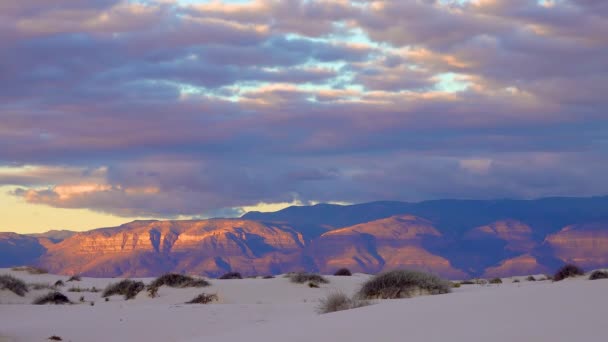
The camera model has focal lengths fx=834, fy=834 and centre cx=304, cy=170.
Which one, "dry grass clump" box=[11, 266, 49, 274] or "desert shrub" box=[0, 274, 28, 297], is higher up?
"desert shrub" box=[0, 274, 28, 297]

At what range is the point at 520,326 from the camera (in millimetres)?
8844

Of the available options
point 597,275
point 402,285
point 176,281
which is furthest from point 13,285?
point 597,275

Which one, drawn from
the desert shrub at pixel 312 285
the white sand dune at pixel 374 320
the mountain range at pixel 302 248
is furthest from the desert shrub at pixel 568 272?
the mountain range at pixel 302 248

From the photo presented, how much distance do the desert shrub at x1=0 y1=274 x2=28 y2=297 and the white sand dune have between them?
20.5 ft

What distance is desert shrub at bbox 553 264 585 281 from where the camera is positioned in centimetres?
2877

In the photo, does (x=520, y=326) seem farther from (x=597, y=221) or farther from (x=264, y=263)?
(x=597, y=221)

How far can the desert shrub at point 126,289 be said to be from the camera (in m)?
26.8

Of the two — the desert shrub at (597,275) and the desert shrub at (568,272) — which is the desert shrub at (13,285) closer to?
the desert shrub at (568,272)

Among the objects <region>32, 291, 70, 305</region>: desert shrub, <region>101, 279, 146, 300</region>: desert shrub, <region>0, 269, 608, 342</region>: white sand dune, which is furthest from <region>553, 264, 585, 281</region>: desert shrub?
<region>32, 291, 70, 305</region>: desert shrub

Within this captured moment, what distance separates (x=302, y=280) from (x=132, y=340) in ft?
45.6

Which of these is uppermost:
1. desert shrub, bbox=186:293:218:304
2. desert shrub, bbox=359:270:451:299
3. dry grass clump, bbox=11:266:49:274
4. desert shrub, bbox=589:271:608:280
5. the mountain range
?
desert shrub, bbox=359:270:451:299

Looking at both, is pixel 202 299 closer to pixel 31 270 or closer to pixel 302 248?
pixel 31 270

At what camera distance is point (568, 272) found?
95.1 feet

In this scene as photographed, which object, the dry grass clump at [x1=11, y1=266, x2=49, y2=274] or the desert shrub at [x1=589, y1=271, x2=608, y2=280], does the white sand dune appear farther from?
the dry grass clump at [x1=11, y1=266, x2=49, y2=274]
